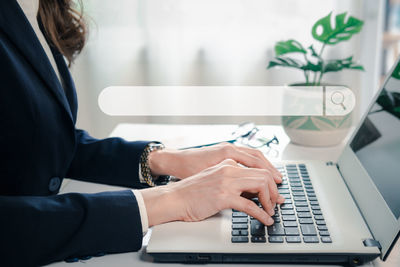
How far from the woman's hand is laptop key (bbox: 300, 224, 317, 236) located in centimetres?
21

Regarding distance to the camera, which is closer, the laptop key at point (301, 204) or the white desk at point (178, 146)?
the white desk at point (178, 146)

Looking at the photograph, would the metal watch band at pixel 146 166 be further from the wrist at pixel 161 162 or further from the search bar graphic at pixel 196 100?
the search bar graphic at pixel 196 100

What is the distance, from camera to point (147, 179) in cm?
87

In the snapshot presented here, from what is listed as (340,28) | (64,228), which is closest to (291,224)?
(64,228)

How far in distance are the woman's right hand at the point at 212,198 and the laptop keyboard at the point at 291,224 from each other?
0.02 m

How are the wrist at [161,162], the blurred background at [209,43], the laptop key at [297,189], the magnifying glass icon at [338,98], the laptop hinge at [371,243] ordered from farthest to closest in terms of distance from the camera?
the blurred background at [209,43] < the magnifying glass icon at [338,98] < the wrist at [161,162] < the laptop key at [297,189] < the laptop hinge at [371,243]

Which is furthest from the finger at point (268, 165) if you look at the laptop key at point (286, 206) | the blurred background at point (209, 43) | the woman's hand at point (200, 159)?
the blurred background at point (209, 43)

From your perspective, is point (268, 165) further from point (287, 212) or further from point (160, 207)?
point (160, 207)

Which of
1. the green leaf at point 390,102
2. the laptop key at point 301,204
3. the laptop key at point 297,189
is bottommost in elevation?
the laptop key at point 297,189

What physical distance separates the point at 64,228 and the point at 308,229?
0.36m

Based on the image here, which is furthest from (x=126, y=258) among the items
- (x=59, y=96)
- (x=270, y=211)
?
(x=59, y=96)

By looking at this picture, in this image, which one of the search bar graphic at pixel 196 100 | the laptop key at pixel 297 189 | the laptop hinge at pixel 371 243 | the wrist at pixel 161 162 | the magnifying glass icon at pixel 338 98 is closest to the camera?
the laptop hinge at pixel 371 243

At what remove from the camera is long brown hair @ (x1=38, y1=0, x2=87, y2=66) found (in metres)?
0.94

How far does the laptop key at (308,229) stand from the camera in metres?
0.60
